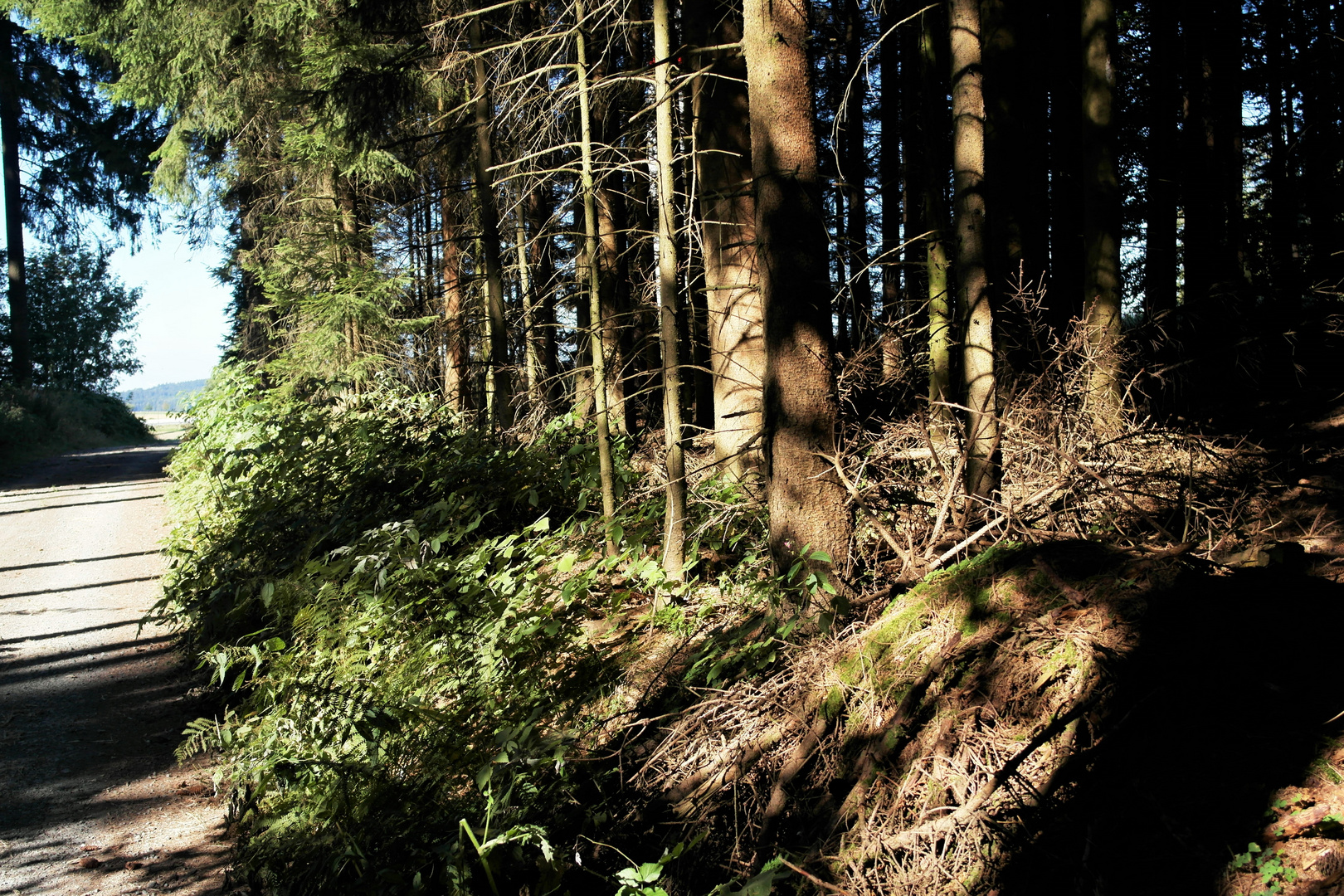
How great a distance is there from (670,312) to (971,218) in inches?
96.7

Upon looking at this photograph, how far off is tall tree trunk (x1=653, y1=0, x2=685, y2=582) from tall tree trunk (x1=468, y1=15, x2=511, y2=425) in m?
3.51

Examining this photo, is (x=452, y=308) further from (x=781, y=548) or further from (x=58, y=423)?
(x=58, y=423)

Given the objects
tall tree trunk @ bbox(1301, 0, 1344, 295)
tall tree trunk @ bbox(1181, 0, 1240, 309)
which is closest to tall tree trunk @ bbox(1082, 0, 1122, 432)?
tall tree trunk @ bbox(1181, 0, 1240, 309)

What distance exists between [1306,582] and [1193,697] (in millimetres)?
816

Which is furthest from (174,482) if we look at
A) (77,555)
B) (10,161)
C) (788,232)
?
(10,161)

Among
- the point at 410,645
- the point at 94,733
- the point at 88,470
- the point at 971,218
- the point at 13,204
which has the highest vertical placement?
the point at 13,204

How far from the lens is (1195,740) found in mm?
3021

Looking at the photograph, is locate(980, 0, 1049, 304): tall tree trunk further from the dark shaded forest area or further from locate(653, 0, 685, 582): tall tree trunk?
locate(653, 0, 685, 582): tall tree trunk

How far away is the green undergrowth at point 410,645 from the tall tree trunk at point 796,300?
1347 mm

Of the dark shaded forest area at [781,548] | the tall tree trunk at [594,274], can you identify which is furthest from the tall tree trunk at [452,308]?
the tall tree trunk at [594,274]

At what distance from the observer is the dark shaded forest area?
3172 millimetres

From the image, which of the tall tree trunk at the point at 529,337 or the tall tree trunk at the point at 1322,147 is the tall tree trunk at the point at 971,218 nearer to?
the tall tree trunk at the point at 529,337

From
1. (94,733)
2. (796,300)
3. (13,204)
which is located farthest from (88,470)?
(796,300)

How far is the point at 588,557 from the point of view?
6.64 meters
